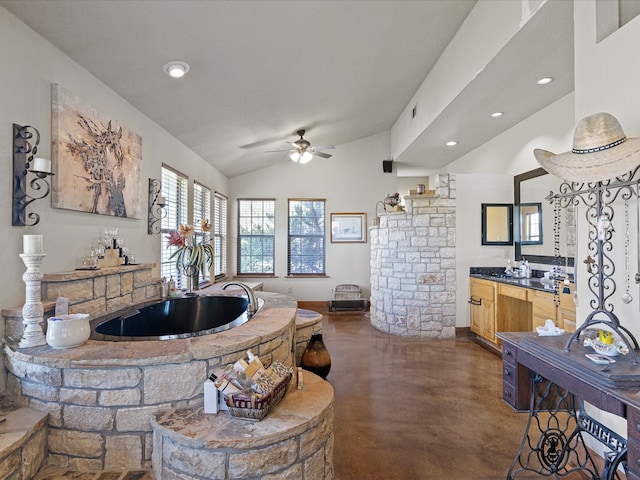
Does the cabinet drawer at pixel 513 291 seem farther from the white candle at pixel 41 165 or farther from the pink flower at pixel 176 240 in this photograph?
the white candle at pixel 41 165

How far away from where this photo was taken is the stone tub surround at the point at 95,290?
6.43 ft

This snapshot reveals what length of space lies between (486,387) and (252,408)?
254 centimetres

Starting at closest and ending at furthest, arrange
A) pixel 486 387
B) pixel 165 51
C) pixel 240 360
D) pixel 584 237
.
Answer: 1. pixel 240 360
2. pixel 584 237
3. pixel 165 51
4. pixel 486 387

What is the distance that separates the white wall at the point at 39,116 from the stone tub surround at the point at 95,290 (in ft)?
0.44

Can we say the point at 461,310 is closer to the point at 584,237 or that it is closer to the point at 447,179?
the point at 447,179

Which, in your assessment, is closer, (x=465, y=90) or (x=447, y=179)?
(x=465, y=90)

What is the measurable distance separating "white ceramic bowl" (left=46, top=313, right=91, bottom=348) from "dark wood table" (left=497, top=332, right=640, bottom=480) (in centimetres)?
246

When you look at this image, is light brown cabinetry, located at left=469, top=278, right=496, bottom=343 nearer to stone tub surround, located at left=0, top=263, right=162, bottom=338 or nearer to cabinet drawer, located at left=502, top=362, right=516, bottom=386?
cabinet drawer, located at left=502, top=362, right=516, bottom=386

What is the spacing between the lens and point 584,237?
82.0 inches

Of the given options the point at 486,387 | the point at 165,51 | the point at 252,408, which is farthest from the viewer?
the point at 486,387

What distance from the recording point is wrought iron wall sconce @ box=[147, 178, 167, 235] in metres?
3.54

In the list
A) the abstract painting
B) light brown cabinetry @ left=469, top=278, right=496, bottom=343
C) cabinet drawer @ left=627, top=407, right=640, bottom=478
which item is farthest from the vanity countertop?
the abstract painting

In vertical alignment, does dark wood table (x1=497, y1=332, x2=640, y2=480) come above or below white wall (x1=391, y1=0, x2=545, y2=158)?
below

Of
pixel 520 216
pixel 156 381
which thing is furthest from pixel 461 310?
pixel 156 381
